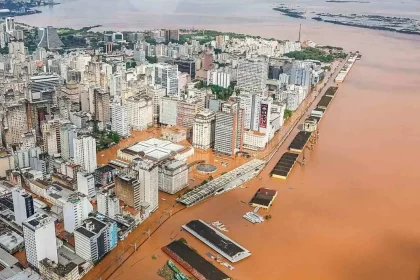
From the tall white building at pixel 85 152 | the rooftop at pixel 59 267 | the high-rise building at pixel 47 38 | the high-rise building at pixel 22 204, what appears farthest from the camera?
the high-rise building at pixel 47 38

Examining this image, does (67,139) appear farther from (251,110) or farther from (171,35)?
(171,35)

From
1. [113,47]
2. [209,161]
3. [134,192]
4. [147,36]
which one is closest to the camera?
[134,192]

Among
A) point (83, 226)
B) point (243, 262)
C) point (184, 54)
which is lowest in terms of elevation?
point (243, 262)

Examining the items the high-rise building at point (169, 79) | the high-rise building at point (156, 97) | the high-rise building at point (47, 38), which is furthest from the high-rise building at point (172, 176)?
the high-rise building at point (47, 38)

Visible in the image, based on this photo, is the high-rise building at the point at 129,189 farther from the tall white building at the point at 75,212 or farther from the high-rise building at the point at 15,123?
the high-rise building at the point at 15,123

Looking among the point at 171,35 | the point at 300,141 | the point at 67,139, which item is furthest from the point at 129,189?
the point at 171,35

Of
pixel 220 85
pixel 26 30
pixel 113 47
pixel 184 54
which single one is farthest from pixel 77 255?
pixel 26 30

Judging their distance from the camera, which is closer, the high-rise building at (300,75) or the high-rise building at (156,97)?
the high-rise building at (156,97)

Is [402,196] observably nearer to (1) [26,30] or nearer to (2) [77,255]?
(2) [77,255]
